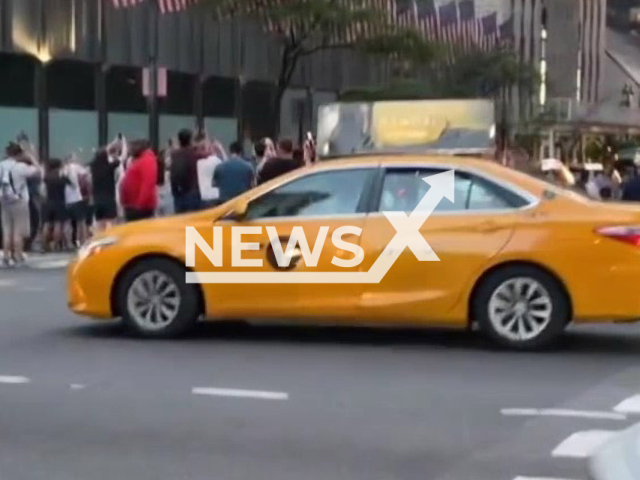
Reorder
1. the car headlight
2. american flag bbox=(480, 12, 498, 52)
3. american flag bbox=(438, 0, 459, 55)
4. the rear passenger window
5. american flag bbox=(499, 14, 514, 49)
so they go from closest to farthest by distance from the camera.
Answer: the rear passenger window < the car headlight < american flag bbox=(438, 0, 459, 55) < american flag bbox=(480, 12, 498, 52) < american flag bbox=(499, 14, 514, 49)

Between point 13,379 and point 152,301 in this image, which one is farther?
point 152,301

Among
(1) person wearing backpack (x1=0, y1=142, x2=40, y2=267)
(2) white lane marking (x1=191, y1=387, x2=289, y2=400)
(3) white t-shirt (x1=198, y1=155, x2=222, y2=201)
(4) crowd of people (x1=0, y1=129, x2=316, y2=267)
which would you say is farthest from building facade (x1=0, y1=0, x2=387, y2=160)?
(2) white lane marking (x1=191, y1=387, x2=289, y2=400)

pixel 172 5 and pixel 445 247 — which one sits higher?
pixel 172 5

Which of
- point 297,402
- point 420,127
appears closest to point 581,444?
point 297,402

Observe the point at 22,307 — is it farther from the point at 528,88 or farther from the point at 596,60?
the point at 596,60

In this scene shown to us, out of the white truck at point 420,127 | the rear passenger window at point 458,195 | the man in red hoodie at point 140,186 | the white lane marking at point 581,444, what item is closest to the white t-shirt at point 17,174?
the man in red hoodie at point 140,186

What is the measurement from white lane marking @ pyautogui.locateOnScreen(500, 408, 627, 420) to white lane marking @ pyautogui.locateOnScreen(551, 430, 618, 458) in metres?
0.52

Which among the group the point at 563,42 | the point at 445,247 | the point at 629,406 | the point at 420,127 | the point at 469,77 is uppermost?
the point at 563,42

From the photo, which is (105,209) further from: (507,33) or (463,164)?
(507,33)

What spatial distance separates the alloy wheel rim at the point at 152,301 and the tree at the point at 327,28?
24429 millimetres

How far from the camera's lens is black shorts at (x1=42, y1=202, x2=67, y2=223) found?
2473 centimetres

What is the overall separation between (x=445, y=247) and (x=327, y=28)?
26.4 m

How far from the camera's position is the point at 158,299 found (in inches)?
505

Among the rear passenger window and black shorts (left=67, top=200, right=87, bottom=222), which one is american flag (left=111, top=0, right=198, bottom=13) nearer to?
black shorts (left=67, top=200, right=87, bottom=222)
